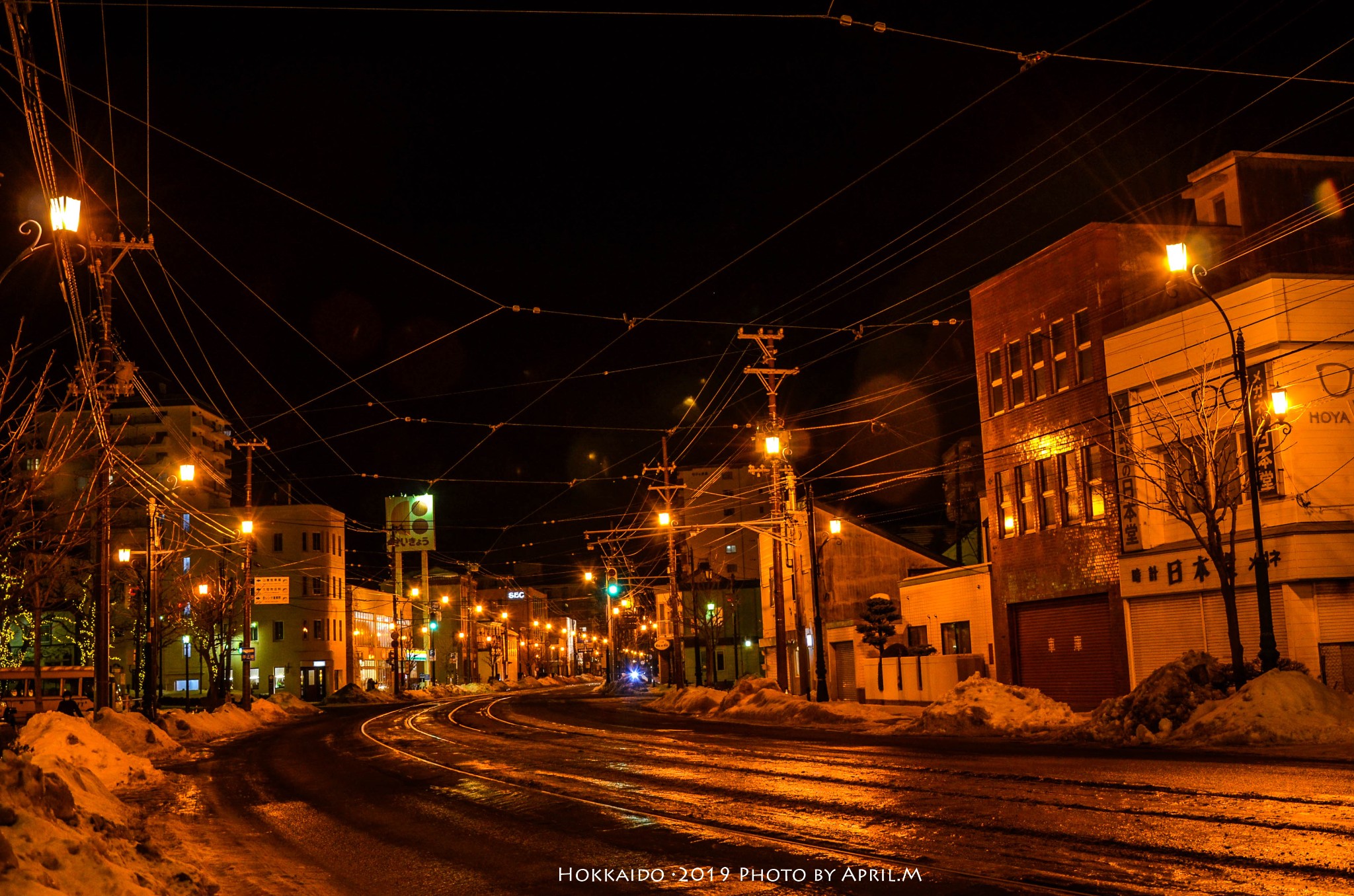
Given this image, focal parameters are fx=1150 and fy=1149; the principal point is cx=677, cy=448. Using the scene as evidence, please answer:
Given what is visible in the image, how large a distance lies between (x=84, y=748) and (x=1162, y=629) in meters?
26.5

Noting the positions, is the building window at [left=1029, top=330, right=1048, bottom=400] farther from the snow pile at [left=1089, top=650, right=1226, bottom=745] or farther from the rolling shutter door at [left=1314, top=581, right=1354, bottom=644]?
the snow pile at [left=1089, top=650, right=1226, bottom=745]

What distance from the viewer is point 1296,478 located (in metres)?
27.7

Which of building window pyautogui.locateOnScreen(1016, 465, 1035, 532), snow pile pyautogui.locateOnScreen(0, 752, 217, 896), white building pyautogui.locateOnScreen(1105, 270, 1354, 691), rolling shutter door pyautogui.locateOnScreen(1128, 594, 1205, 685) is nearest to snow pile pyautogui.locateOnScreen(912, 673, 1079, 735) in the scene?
rolling shutter door pyautogui.locateOnScreen(1128, 594, 1205, 685)

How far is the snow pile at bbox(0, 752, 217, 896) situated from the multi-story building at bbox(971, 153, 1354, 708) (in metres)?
26.7

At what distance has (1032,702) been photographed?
28.4 meters

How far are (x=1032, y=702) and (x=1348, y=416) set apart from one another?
10.4 meters

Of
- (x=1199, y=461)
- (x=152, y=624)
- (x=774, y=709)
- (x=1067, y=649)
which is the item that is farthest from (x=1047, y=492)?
(x=152, y=624)

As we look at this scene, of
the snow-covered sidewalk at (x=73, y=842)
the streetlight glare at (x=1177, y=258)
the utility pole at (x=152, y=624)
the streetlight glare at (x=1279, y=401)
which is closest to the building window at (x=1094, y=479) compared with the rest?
the streetlight glare at (x=1279, y=401)

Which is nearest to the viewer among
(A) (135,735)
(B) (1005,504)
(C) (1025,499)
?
(A) (135,735)

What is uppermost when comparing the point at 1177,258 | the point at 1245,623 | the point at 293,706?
the point at 1177,258

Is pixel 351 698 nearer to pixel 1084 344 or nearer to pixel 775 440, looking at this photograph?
pixel 775 440

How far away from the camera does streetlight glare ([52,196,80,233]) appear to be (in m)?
16.0

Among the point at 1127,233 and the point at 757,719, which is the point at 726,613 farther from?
the point at 1127,233

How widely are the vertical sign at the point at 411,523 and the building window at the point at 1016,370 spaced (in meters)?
69.7
